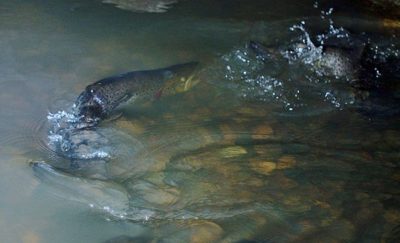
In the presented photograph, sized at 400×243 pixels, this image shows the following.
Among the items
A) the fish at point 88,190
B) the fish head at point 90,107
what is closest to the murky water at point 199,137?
the fish at point 88,190

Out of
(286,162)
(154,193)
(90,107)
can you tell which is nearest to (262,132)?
(286,162)

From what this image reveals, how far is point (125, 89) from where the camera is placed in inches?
185

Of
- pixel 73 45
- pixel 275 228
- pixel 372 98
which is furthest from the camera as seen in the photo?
pixel 73 45

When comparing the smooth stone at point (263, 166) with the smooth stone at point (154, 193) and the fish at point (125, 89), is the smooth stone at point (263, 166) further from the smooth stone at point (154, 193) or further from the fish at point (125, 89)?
the fish at point (125, 89)

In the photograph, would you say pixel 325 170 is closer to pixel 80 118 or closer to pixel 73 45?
pixel 80 118

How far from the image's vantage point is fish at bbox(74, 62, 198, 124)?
4516 mm

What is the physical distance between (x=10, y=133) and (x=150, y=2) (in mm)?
3470

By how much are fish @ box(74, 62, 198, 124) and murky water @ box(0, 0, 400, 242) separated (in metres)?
0.14

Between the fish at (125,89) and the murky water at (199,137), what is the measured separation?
0.45ft

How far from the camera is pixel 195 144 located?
4.41 metres

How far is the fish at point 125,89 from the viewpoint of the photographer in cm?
452

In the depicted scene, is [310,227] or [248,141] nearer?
[310,227]

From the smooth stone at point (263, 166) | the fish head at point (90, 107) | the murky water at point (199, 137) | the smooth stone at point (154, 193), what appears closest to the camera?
the murky water at point (199, 137)

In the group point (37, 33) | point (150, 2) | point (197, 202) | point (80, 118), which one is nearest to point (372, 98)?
point (197, 202)
